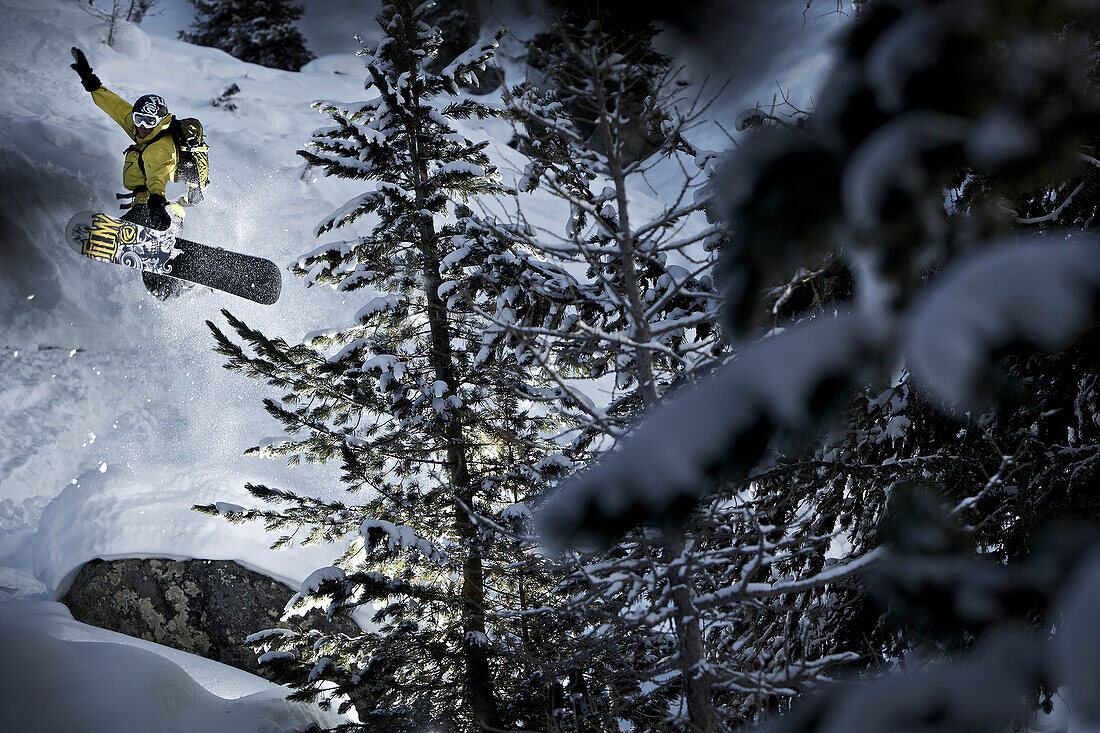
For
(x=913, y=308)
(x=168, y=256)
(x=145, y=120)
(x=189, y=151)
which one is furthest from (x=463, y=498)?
(x=145, y=120)

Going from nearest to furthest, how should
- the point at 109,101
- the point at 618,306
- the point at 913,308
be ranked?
the point at 913,308 → the point at 618,306 → the point at 109,101

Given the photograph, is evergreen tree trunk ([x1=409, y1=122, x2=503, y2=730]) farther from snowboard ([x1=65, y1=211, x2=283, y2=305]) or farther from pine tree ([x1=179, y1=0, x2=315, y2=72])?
pine tree ([x1=179, y1=0, x2=315, y2=72])

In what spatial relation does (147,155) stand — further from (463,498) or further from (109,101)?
(463,498)

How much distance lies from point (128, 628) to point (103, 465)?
10.6 feet

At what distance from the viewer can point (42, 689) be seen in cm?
440

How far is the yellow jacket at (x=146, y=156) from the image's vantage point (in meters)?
9.25

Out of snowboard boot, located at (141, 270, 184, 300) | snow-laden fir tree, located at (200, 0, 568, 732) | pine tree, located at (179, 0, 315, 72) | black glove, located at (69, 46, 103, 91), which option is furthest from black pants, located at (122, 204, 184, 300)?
pine tree, located at (179, 0, 315, 72)

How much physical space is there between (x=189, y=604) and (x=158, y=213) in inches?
208

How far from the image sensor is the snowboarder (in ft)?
30.2

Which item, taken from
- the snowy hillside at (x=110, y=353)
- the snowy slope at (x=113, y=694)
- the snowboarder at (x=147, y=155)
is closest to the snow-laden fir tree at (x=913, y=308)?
the snowy slope at (x=113, y=694)

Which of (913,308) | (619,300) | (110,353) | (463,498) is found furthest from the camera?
(110,353)

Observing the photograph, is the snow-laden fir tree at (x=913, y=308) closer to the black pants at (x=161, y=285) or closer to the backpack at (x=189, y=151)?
the backpack at (x=189, y=151)

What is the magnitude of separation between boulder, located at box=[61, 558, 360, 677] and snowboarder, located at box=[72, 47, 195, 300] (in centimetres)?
469

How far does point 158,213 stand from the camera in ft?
30.6
